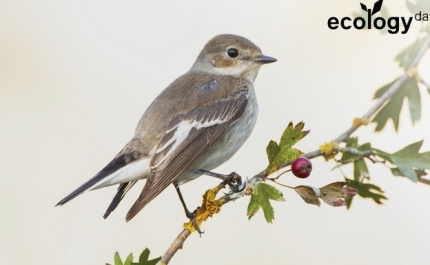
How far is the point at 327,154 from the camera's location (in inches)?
58.9

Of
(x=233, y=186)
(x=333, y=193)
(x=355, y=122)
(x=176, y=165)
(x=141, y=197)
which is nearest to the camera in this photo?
(x=333, y=193)

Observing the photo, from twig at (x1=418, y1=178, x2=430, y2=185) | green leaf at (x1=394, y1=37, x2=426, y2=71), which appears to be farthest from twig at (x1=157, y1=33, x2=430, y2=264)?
green leaf at (x1=394, y1=37, x2=426, y2=71)

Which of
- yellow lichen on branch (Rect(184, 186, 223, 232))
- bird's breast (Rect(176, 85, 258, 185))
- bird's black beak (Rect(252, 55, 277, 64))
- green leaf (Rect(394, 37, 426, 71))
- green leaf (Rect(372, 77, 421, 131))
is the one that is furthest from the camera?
bird's black beak (Rect(252, 55, 277, 64))

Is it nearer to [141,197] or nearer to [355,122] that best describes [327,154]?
[355,122]

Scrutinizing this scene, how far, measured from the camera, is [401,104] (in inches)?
70.4

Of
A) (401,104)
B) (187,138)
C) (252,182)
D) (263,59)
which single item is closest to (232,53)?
(263,59)

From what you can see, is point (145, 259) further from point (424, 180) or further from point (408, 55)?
point (408, 55)

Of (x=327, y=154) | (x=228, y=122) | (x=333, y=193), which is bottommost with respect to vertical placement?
(x=333, y=193)

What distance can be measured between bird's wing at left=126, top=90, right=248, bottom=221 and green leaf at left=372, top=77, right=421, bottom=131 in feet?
2.87

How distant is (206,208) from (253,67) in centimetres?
161

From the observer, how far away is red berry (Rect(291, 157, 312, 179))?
1460 millimetres

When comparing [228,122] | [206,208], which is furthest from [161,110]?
[206,208]

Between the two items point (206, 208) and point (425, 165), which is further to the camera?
point (206, 208)

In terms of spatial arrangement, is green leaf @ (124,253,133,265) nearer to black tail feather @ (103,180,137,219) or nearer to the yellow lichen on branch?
the yellow lichen on branch
